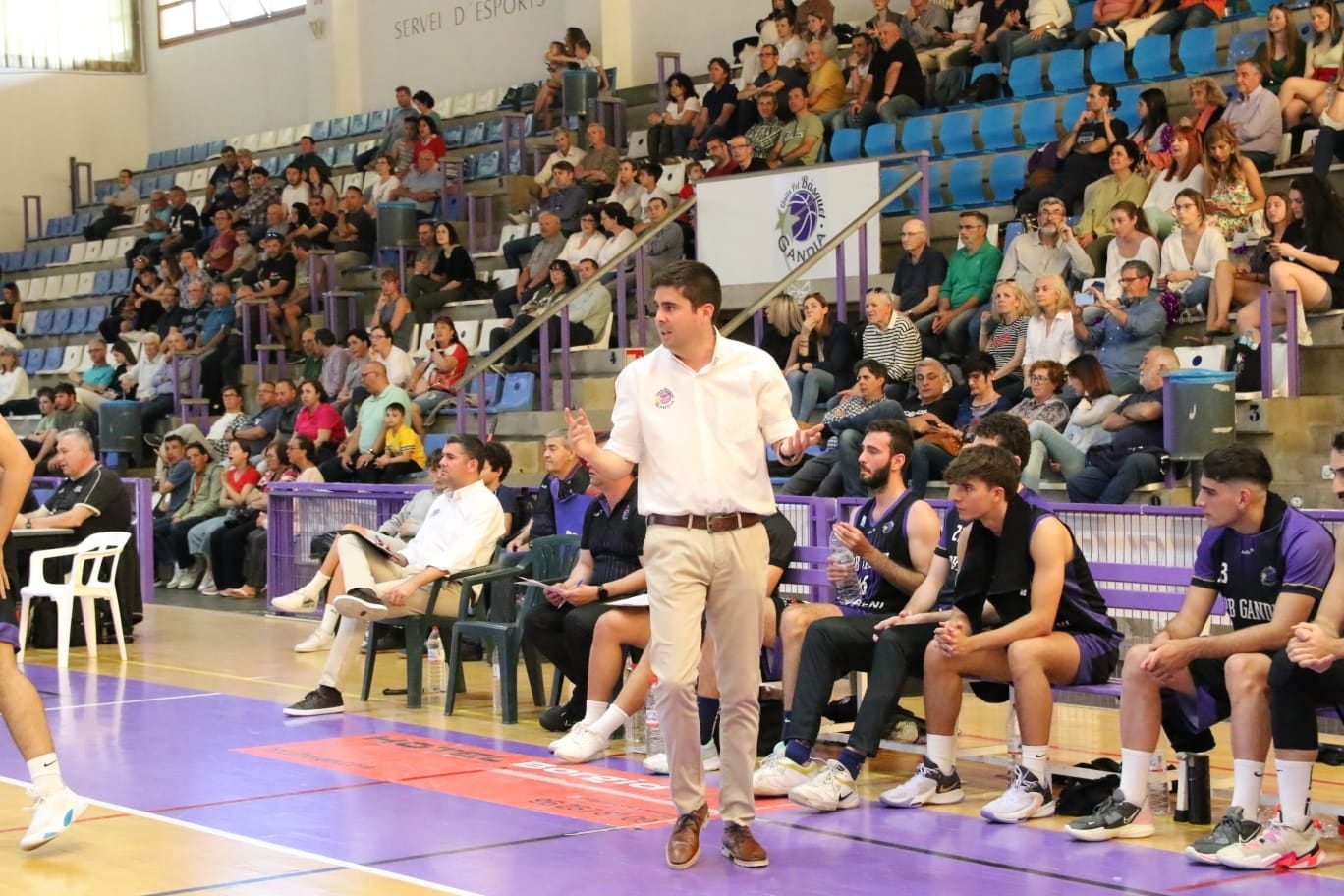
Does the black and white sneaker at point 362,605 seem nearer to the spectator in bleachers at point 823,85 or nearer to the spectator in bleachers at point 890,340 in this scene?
the spectator in bleachers at point 890,340

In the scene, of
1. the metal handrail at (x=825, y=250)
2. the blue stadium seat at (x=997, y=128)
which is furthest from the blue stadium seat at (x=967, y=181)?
the metal handrail at (x=825, y=250)

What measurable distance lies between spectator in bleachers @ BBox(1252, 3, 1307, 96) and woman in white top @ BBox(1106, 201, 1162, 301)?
1614 millimetres

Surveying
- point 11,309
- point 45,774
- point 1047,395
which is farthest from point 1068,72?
point 11,309

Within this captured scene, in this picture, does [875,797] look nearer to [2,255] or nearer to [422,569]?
[422,569]

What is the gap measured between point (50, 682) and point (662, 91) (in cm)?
1032

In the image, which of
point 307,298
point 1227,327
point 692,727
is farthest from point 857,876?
point 307,298

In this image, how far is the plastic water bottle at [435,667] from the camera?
31.1 ft

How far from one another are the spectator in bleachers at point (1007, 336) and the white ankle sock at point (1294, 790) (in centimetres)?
547

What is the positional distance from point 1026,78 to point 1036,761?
361 inches

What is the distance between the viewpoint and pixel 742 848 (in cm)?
561

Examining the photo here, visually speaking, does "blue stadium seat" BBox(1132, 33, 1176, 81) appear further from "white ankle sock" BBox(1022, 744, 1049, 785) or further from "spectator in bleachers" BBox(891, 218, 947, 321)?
"white ankle sock" BBox(1022, 744, 1049, 785)

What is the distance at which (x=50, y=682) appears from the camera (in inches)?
392

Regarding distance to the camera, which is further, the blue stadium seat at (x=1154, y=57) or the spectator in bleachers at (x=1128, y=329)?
the blue stadium seat at (x=1154, y=57)

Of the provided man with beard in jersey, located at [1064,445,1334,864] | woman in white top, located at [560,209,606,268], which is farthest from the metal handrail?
man with beard in jersey, located at [1064,445,1334,864]
